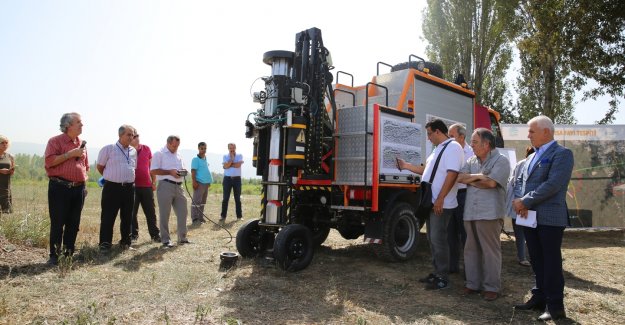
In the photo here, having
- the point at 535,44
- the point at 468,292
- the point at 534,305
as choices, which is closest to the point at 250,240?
the point at 468,292

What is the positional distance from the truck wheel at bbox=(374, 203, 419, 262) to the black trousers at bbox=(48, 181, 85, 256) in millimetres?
4018

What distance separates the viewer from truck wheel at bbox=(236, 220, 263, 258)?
19.9ft

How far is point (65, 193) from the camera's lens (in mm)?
5480

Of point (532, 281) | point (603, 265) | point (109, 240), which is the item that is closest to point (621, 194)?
point (603, 265)

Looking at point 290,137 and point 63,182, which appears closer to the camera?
point 63,182

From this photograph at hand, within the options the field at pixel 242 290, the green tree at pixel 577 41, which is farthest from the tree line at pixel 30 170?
the field at pixel 242 290

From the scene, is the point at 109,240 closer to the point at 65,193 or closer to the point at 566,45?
the point at 65,193

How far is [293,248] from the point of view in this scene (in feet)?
17.9

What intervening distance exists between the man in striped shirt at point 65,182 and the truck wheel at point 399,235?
13.2 ft

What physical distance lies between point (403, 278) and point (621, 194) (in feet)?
24.7

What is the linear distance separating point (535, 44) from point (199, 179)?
12.1 meters

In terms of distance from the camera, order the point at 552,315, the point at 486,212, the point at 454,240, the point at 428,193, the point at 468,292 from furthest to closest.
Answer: the point at 454,240, the point at 428,193, the point at 468,292, the point at 486,212, the point at 552,315

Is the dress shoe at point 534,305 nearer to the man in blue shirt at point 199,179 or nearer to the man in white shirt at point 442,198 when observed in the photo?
the man in white shirt at point 442,198

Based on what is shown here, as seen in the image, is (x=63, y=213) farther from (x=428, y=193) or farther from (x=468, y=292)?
(x=468, y=292)
